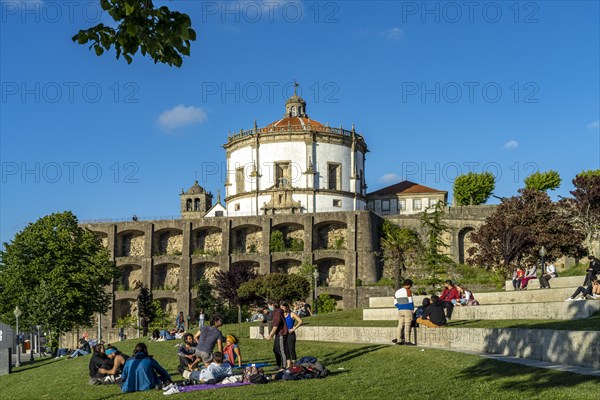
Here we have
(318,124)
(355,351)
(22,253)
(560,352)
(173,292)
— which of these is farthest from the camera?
(318,124)

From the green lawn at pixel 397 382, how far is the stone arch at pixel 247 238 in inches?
1705

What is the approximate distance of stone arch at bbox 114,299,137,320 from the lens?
6357 centimetres

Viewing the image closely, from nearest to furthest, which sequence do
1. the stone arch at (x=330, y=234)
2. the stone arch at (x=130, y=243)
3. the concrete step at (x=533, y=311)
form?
the concrete step at (x=533, y=311)
the stone arch at (x=330, y=234)
the stone arch at (x=130, y=243)

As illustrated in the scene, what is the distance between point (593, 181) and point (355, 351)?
32028 millimetres

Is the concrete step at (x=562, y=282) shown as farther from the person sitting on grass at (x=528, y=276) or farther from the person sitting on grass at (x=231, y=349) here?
the person sitting on grass at (x=231, y=349)

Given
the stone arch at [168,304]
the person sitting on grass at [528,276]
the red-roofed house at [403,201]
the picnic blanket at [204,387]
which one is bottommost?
the stone arch at [168,304]

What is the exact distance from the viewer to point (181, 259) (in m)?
62.9

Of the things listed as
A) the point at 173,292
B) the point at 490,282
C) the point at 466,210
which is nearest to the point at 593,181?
the point at 490,282

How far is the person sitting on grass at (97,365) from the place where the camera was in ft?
53.9

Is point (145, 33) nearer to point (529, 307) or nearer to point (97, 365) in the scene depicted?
point (97, 365)

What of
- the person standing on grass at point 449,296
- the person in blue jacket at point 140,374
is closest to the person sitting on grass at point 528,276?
the person standing on grass at point 449,296

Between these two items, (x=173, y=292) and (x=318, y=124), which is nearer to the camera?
(x=173, y=292)

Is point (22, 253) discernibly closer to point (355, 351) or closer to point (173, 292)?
point (173, 292)

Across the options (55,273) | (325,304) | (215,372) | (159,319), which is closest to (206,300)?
(159,319)
